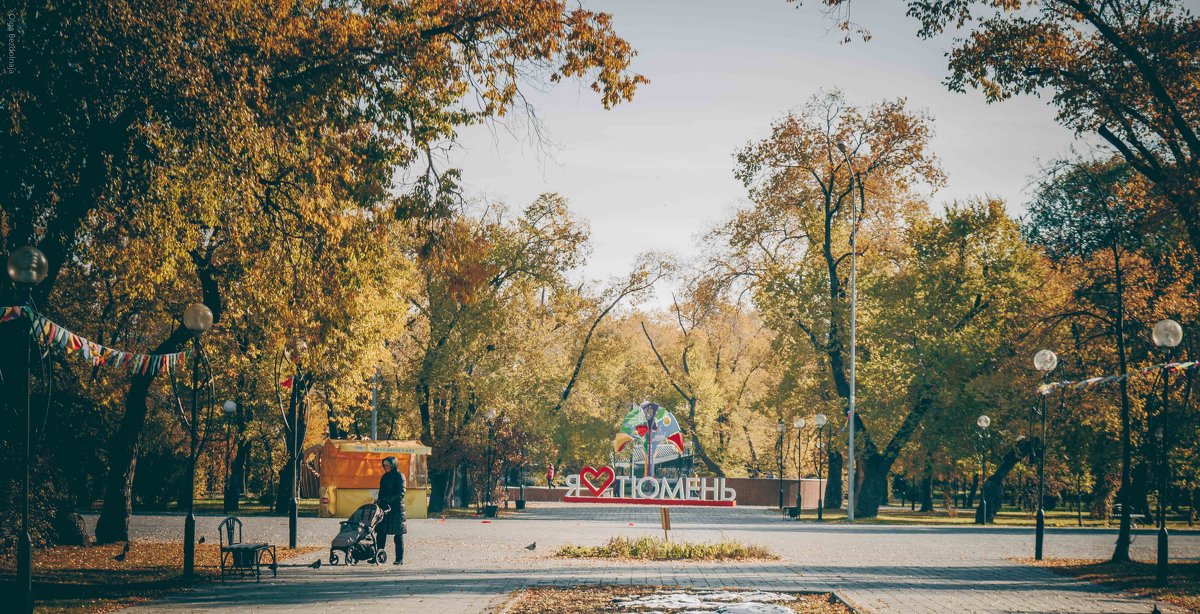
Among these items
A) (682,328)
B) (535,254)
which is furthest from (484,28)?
(682,328)

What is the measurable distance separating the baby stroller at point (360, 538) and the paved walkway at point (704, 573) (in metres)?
0.53

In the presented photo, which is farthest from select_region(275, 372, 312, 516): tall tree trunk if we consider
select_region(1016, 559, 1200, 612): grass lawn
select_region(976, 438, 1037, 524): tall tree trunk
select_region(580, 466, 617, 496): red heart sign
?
select_region(976, 438, 1037, 524): tall tree trunk

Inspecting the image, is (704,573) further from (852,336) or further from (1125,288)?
(852,336)

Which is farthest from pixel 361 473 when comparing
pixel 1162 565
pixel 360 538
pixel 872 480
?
pixel 1162 565

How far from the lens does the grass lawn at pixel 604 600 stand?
12.8 m

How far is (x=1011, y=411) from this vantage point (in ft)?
128

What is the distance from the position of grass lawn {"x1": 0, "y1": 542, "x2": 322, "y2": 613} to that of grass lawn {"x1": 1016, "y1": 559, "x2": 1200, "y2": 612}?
44.2 ft

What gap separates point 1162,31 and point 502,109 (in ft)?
35.3

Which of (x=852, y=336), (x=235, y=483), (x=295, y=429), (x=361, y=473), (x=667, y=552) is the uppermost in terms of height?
(x=852, y=336)

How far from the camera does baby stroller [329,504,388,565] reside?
18094 mm

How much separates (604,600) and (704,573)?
4.02 metres

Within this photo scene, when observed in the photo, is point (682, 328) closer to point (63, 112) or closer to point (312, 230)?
point (312, 230)

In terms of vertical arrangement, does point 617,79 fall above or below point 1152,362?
above

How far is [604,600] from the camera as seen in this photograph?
44.8 feet
